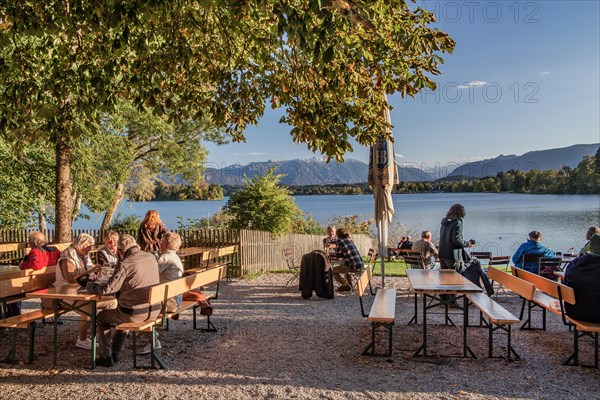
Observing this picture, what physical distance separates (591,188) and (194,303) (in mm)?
70666

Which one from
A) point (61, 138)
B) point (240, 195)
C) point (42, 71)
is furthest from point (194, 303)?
point (240, 195)

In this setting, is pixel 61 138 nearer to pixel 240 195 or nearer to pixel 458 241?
pixel 458 241

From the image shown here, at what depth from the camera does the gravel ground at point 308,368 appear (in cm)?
561

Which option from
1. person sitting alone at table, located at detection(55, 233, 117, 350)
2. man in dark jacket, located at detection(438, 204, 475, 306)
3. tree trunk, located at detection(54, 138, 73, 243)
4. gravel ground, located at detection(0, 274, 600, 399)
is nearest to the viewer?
gravel ground, located at detection(0, 274, 600, 399)

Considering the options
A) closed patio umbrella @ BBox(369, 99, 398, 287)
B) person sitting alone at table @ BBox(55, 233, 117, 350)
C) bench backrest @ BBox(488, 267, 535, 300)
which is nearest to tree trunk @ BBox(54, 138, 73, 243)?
person sitting alone at table @ BBox(55, 233, 117, 350)

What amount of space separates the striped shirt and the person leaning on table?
5892 mm

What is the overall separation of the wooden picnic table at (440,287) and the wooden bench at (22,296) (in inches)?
181

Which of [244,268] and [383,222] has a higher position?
[383,222]

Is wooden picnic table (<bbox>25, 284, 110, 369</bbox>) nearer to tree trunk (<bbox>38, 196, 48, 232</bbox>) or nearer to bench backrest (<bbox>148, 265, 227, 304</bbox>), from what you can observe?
bench backrest (<bbox>148, 265, 227, 304</bbox>)

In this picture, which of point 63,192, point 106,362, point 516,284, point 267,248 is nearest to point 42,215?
point 63,192

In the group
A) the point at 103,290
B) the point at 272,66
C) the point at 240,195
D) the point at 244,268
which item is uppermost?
the point at 272,66

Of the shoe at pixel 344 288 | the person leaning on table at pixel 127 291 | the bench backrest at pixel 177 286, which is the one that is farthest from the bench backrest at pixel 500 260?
the person leaning on table at pixel 127 291

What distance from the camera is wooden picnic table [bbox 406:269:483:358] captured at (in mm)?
6770

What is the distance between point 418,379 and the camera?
19.6ft
